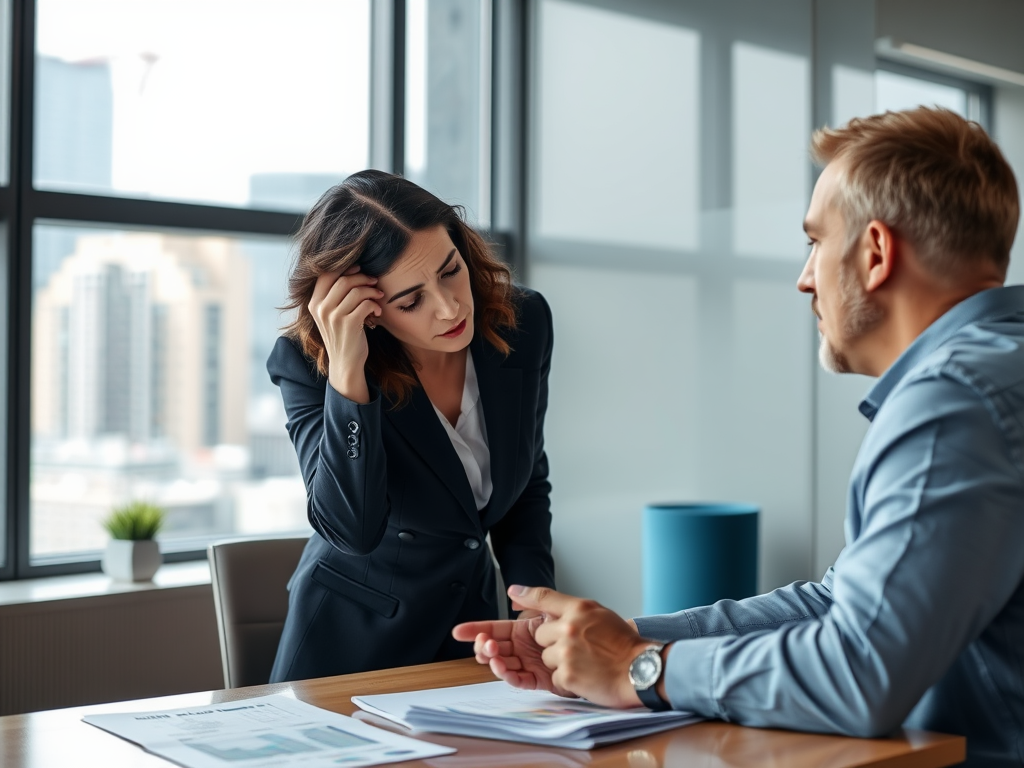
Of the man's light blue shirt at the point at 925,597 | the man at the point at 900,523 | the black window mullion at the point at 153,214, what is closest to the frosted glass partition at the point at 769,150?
the black window mullion at the point at 153,214

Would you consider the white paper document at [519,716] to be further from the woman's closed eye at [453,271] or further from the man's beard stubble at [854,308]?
the woman's closed eye at [453,271]

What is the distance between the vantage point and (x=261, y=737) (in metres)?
1.18

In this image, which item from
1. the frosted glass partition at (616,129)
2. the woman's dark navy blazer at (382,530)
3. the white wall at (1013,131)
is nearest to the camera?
the woman's dark navy blazer at (382,530)

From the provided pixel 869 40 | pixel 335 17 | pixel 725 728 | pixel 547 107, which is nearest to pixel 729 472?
pixel 869 40

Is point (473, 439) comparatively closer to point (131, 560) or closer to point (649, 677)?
point (649, 677)

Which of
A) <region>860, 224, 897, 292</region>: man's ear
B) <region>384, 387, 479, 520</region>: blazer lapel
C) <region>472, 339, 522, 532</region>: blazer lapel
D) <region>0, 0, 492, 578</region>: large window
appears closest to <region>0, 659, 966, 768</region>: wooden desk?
<region>860, 224, 897, 292</region>: man's ear

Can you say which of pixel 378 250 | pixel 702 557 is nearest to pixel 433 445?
pixel 378 250

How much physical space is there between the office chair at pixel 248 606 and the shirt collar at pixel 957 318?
52.9 inches

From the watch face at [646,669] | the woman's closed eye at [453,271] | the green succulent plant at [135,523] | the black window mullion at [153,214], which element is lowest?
the green succulent plant at [135,523]

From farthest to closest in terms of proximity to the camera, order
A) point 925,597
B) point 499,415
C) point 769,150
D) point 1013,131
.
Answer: point 769,150
point 1013,131
point 499,415
point 925,597

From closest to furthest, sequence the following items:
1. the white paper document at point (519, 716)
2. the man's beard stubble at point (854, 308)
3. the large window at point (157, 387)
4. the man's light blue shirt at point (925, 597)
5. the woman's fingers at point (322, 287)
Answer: the man's light blue shirt at point (925, 597), the white paper document at point (519, 716), the man's beard stubble at point (854, 308), the woman's fingers at point (322, 287), the large window at point (157, 387)

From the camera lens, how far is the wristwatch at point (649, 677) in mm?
1222

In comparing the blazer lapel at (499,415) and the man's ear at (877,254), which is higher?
the man's ear at (877,254)

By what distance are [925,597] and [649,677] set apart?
34cm
